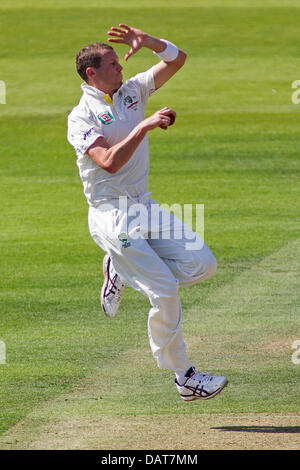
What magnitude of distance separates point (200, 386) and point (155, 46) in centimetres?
268

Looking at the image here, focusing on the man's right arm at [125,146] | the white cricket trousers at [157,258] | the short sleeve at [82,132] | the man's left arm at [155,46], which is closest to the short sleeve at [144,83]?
the man's left arm at [155,46]

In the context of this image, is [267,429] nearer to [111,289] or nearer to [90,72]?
[111,289]

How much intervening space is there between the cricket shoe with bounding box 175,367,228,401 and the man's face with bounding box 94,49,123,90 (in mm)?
2278

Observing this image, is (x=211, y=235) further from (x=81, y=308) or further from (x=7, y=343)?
(x=7, y=343)

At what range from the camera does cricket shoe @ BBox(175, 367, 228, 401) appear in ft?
26.2

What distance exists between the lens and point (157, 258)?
7957 mm

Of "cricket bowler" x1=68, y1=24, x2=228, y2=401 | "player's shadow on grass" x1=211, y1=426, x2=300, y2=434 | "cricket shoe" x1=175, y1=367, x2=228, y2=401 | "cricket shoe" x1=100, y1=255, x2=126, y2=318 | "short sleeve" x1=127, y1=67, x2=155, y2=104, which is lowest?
"player's shadow on grass" x1=211, y1=426, x2=300, y2=434

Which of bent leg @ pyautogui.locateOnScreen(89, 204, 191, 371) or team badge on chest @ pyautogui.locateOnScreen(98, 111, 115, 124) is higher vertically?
team badge on chest @ pyautogui.locateOnScreen(98, 111, 115, 124)

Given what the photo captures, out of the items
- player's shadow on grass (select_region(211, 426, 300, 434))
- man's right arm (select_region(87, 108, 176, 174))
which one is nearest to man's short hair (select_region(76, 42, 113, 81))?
man's right arm (select_region(87, 108, 176, 174))

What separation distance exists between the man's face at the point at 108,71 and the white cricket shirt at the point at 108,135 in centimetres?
8

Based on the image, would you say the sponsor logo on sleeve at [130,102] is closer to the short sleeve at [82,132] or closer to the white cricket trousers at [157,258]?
the short sleeve at [82,132]

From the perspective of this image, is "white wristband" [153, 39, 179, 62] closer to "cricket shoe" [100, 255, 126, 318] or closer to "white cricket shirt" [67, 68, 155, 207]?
"white cricket shirt" [67, 68, 155, 207]

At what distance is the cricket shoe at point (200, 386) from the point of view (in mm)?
7980

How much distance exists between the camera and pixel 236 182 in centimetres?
1920
